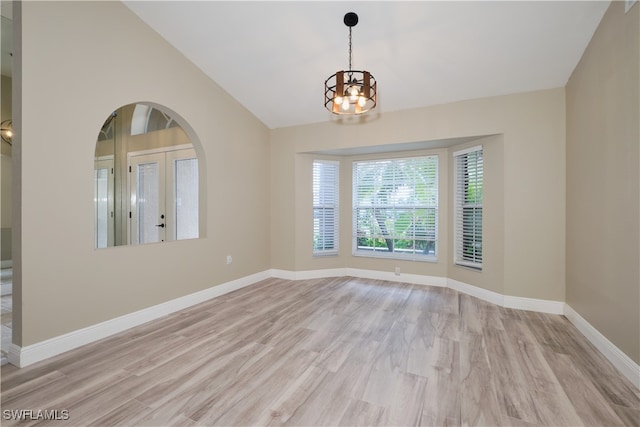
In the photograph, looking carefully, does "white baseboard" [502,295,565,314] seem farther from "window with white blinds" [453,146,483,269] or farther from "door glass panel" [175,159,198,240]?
"door glass panel" [175,159,198,240]

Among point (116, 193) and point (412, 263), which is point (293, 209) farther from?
point (116, 193)

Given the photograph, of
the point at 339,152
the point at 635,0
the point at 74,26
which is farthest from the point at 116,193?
the point at 635,0

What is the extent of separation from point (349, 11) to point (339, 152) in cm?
230

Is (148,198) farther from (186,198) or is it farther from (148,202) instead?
(186,198)

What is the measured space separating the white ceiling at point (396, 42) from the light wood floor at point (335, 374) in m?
2.81

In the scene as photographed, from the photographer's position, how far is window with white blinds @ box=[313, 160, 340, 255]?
16.6 feet

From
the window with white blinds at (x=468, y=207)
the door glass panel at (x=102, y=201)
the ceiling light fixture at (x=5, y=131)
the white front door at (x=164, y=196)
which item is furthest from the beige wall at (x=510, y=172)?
the ceiling light fixture at (x=5, y=131)

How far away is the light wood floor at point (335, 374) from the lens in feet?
5.65

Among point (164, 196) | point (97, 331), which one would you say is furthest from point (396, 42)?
point (164, 196)

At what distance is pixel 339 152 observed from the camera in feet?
16.0

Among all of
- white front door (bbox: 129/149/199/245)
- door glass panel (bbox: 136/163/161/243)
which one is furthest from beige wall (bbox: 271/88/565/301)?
door glass panel (bbox: 136/163/161/243)

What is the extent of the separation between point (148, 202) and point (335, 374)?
15.7 feet

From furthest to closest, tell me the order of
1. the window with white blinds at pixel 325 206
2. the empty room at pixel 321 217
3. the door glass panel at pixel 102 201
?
the door glass panel at pixel 102 201 → the window with white blinds at pixel 325 206 → the empty room at pixel 321 217

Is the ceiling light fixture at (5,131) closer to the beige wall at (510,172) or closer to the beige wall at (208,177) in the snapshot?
the beige wall at (208,177)
